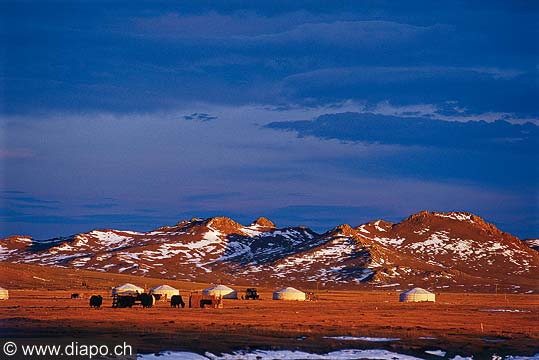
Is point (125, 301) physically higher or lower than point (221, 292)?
lower

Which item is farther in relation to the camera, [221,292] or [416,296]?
[416,296]

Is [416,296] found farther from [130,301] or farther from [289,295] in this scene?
[130,301]

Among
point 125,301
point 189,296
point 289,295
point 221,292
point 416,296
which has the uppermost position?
point 221,292

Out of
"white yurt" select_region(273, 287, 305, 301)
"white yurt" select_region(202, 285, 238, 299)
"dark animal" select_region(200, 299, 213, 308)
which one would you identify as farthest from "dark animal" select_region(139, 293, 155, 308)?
"white yurt" select_region(273, 287, 305, 301)

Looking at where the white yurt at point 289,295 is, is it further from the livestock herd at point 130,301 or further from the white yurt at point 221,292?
the livestock herd at point 130,301

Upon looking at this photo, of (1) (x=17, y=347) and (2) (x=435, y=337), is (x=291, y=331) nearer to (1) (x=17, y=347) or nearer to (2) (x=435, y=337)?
(2) (x=435, y=337)

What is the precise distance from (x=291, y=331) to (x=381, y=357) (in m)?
16.1

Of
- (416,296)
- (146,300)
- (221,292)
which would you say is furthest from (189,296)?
(416,296)

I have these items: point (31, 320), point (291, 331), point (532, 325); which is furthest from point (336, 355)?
point (532, 325)

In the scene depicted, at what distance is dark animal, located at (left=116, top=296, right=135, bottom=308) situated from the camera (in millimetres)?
116625

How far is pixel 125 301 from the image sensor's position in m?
117

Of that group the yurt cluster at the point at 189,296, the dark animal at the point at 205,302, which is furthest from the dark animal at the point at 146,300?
the dark animal at the point at 205,302

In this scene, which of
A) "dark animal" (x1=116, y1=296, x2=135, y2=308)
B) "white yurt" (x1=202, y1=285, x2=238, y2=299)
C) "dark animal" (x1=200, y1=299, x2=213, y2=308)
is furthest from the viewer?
"white yurt" (x1=202, y1=285, x2=238, y2=299)

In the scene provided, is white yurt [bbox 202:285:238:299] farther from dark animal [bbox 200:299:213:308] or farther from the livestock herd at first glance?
dark animal [bbox 200:299:213:308]
